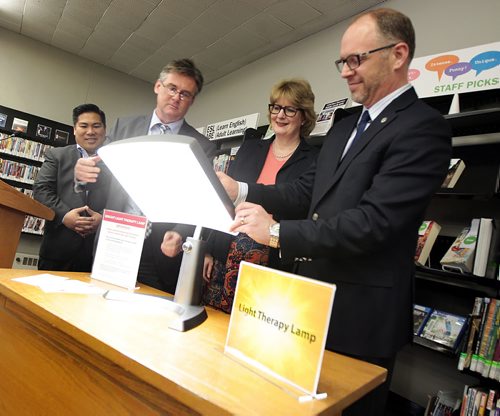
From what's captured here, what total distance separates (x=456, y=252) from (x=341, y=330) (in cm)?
138

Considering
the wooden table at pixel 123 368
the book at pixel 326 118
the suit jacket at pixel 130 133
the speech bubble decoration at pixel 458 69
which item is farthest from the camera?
the book at pixel 326 118

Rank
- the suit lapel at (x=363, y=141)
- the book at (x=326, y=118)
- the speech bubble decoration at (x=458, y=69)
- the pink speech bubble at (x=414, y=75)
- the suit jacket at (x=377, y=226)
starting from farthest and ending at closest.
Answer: the book at (x=326, y=118)
the pink speech bubble at (x=414, y=75)
the speech bubble decoration at (x=458, y=69)
the suit lapel at (x=363, y=141)
the suit jacket at (x=377, y=226)

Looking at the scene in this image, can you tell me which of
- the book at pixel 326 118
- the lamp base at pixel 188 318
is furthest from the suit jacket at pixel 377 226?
the book at pixel 326 118

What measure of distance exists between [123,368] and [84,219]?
143 cm

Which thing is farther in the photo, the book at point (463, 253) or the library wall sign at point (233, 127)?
the library wall sign at point (233, 127)

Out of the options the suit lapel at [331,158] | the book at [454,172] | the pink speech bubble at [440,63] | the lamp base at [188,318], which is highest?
the pink speech bubble at [440,63]

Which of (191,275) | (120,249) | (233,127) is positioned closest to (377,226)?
(191,275)

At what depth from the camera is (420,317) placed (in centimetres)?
216

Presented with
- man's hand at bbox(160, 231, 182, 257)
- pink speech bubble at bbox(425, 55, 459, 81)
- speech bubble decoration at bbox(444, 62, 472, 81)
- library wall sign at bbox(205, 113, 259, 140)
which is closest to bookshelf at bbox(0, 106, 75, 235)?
library wall sign at bbox(205, 113, 259, 140)

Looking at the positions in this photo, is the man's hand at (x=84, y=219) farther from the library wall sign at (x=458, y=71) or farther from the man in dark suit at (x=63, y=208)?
the library wall sign at (x=458, y=71)

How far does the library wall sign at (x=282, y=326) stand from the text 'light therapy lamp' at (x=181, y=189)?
0.18 metres

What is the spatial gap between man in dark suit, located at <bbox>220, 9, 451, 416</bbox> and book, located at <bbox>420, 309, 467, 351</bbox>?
1178 mm

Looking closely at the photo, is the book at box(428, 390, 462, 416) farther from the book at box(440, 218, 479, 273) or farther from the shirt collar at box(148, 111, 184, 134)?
the shirt collar at box(148, 111, 184, 134)

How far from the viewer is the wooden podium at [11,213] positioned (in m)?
1.56
